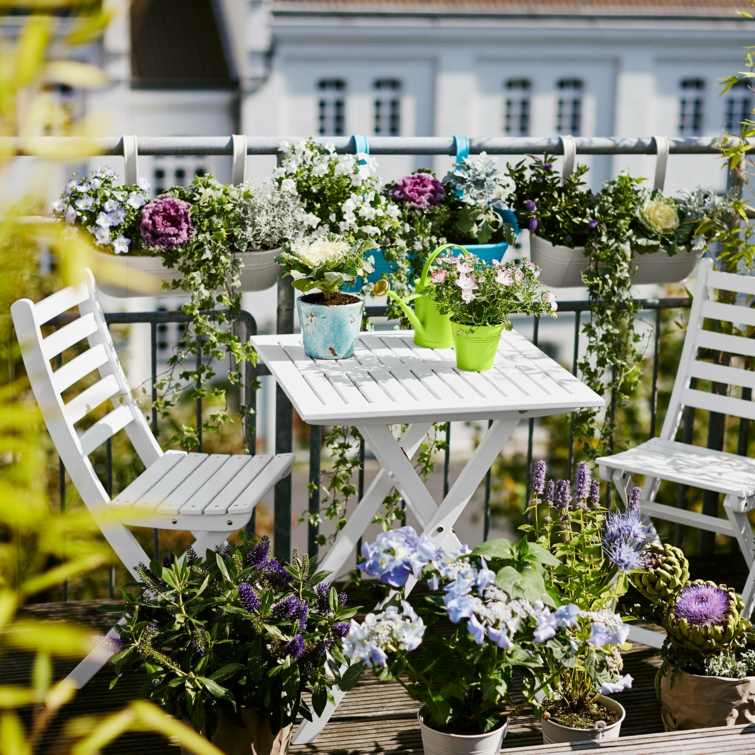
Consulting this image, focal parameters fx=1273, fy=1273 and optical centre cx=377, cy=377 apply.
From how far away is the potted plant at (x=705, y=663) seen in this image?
3.21 metres

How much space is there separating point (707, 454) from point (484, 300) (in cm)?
105

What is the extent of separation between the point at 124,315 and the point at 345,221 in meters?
0.76

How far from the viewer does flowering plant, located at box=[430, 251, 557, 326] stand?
3373 mm

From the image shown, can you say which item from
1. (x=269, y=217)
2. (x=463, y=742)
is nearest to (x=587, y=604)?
(x=463, y=742)

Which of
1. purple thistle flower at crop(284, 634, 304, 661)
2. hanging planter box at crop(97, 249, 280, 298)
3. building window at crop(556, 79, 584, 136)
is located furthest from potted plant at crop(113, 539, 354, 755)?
building window at crop(556, 79, 584, 136)

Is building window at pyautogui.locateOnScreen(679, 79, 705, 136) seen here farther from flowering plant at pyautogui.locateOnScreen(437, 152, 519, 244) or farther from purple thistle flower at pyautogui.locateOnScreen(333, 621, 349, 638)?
purple thistle flower at pyautogui.locateOnScreen(333, 621, 349, 638)

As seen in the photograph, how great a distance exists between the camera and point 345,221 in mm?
3865

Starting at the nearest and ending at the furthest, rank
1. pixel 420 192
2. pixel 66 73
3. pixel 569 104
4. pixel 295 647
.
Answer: pixel 66 73
pixel 295 647
pixel 420 192
pixel 569 104

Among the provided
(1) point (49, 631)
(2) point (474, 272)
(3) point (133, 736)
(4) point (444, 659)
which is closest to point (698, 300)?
(2) point (474, 272)

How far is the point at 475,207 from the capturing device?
3.97m

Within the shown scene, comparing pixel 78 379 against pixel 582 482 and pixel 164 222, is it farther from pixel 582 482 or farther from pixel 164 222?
pixel 582 482

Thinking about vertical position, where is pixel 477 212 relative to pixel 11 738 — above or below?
above

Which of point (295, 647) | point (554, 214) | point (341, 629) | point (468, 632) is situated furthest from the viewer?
point (554, 214)

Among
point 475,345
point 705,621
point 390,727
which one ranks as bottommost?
point 390,727
